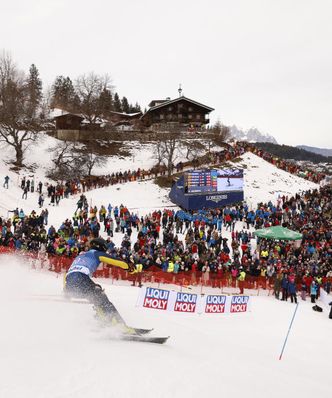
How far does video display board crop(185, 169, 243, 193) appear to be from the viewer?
94.9 feet

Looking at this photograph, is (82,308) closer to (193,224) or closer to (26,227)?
(26,227)

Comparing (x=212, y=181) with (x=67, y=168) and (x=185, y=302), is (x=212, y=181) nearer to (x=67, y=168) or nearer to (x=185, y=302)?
(x=67, y=168)

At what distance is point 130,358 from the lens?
627cm

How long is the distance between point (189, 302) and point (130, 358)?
225 inches

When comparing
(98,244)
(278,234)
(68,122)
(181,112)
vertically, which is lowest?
(278,234)

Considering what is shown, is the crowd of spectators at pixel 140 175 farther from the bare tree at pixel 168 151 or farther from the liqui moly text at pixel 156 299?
the liqui moly text at pixel 156 299

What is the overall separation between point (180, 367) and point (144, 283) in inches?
362

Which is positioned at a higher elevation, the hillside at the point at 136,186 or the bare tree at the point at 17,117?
the bare tree at the point at 17,117

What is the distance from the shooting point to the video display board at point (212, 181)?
2894 centimetres

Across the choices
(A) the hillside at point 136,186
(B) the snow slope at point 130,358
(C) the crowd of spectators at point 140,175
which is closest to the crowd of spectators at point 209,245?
(A) the hillside at point 136,186

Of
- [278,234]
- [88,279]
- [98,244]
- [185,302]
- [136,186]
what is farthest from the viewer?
[136,186]

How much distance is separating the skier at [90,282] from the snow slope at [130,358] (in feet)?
1.18

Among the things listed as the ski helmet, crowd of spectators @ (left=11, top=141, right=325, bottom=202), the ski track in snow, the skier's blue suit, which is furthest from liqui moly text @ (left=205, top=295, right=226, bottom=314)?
crowd of spectators @ (left=11, top=141, right=325, bottom=202)

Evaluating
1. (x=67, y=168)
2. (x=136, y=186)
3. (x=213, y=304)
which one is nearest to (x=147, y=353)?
(x=213, y=304)
